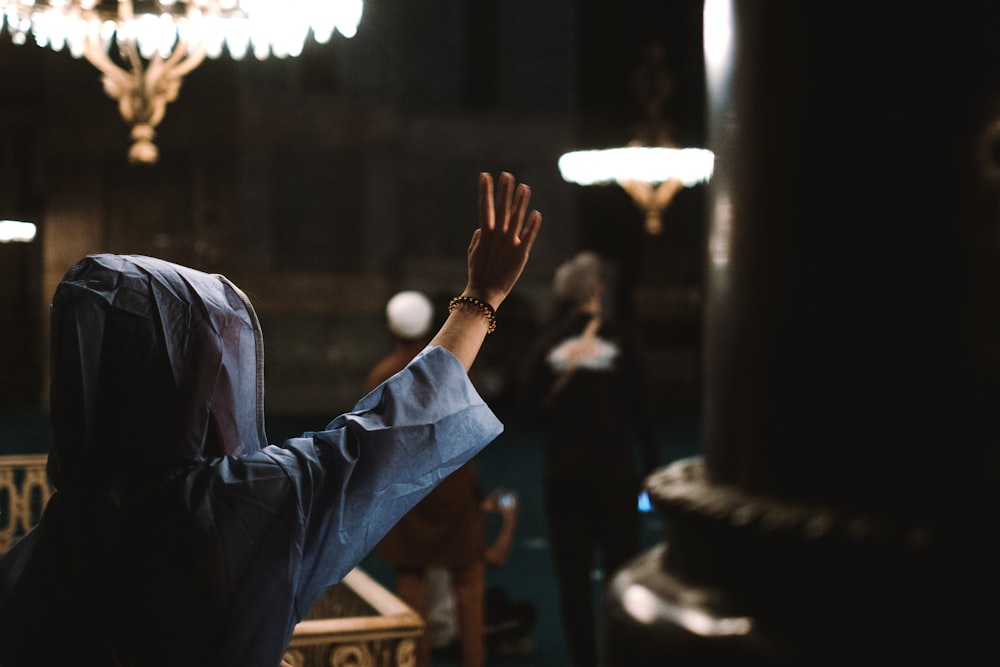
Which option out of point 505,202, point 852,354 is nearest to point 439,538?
point 505,202

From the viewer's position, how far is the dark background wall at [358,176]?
19.2 meters

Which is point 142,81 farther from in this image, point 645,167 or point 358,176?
point 358,176

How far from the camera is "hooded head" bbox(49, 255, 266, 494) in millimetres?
1350

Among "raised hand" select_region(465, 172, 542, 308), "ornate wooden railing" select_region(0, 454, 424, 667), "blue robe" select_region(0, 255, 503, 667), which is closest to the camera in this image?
"blue robe" select_region(0, 255, 503, 667)

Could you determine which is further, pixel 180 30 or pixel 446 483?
pixel 180 30

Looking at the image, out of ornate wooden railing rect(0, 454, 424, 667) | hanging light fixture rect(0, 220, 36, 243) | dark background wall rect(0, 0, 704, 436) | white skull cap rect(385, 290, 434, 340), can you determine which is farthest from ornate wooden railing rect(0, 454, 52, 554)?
hanging light fixture rect(0, 220, 36, 243)

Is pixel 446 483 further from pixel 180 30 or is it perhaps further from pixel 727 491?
pixel 727 491

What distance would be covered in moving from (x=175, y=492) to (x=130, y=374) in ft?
0.48

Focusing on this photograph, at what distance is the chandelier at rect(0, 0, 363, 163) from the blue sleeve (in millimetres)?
4576

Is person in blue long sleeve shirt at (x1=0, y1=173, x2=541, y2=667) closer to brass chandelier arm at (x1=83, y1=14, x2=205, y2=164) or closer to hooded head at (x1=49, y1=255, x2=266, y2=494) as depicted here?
hooded head at (x1=49, y1=255, x2=266, y2=494)

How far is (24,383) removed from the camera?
18672 mm

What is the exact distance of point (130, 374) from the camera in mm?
1349

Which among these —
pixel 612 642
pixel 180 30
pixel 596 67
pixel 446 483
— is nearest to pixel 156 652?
pixel 612 642

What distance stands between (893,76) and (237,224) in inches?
775
